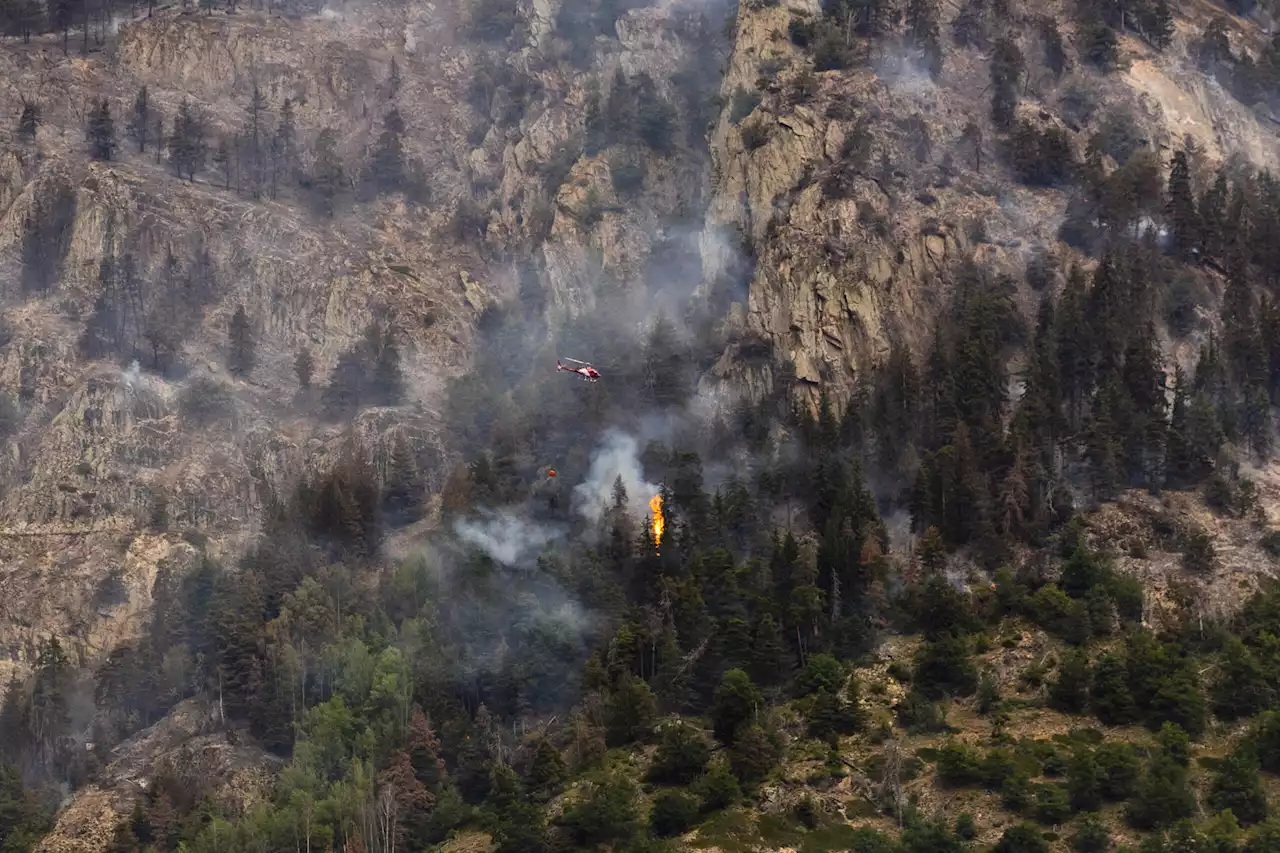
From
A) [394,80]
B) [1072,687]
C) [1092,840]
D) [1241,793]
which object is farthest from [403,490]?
[1241,793]

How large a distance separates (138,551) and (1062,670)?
229 ft

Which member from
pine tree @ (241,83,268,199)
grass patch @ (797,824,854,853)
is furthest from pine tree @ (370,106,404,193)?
grass patch @ (797,824,854,853)

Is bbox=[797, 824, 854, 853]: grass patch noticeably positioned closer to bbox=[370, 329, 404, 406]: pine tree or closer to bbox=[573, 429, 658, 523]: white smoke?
bbox=[573, 429, 658, 523]: white smoke

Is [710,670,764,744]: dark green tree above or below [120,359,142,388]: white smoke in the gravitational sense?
above

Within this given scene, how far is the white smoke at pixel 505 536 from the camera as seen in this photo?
13288 cm

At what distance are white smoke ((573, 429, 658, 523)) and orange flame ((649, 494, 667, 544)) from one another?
112 centimetres

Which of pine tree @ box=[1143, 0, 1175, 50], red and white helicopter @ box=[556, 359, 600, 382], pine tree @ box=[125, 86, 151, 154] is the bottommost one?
red and white helicopter @ box=[556, 359, 600, 382]

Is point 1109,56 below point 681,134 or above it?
above

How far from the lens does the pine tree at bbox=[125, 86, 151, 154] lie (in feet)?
550

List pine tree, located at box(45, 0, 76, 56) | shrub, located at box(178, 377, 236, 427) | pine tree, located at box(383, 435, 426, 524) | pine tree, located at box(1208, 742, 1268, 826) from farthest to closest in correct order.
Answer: pine tree, located at box(45, 0, 76, 56) < shrub, located at box(178, 377, 236, 427) < pine tree, located at box(383, 435, 426, 524) < pine tree, located at box(1208, 742, 1268, 826)

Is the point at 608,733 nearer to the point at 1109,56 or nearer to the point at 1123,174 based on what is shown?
the point at 1123,174

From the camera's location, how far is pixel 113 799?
11781 centimetres

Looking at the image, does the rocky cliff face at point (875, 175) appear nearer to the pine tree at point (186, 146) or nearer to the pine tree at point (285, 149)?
the pine tree at point (285, 149)

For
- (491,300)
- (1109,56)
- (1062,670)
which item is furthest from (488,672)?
(1109,56)
